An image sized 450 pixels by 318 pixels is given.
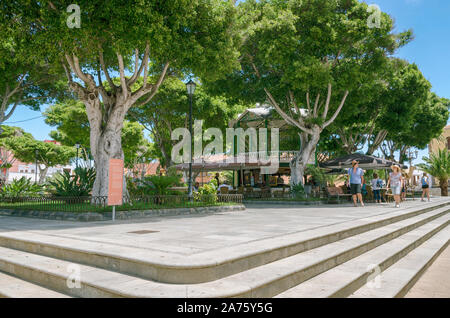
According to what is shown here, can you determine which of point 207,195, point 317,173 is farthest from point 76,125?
point 317,173

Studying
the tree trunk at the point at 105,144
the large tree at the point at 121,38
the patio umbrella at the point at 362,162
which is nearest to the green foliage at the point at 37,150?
the large tree at the point at 121,38

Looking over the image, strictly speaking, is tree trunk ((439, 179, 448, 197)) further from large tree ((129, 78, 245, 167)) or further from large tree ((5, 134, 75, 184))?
large tree ((5, 134, 75, 184))

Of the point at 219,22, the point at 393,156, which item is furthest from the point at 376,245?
the point at 393,156

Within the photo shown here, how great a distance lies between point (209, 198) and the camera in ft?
44.6

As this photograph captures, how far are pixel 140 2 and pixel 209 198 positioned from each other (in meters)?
7.55

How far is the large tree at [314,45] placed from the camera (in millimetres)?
16281

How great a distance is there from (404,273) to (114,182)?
6.66 metres

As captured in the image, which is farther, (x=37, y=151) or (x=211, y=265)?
(x=37, y=151)

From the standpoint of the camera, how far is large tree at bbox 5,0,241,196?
9.63m

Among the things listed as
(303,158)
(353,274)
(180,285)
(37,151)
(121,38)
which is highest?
(121,38)

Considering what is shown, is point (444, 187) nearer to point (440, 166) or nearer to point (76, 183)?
point (440, 166)

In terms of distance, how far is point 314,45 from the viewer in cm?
1697

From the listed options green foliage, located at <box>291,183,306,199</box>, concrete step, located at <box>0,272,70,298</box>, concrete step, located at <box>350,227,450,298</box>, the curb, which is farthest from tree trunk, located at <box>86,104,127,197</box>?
green foliage, located at <box>291,183,306,199</box>

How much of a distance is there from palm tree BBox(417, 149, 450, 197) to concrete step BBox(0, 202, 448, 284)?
28051 millimetres
